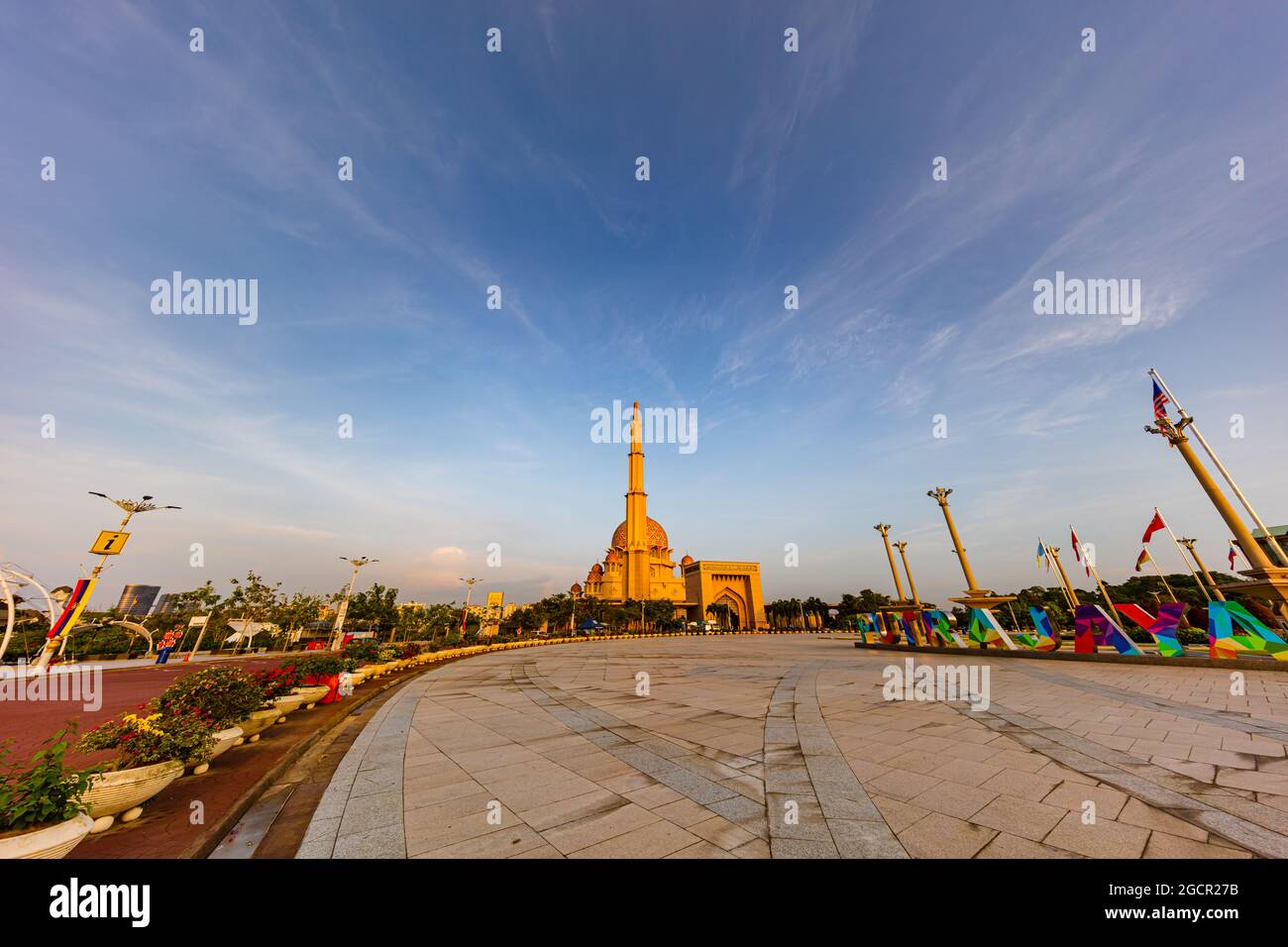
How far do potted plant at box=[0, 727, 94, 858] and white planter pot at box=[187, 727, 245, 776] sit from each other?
8.42 ft

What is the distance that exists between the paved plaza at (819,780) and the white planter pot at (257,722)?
166cm

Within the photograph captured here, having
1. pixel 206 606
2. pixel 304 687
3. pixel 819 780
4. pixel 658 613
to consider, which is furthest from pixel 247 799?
pixel 658 613

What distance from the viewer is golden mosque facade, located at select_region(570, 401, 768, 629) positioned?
248ft

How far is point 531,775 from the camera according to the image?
18.5ft

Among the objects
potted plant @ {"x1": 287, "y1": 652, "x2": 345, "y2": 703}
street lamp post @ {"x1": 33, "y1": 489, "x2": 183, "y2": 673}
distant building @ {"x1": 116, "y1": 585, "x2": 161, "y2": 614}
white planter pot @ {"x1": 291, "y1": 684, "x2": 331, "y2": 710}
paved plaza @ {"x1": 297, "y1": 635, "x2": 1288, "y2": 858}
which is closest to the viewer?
paved plaza @ {"x1": 297, "y1": 635, "x2": 1288, "y2": 858}

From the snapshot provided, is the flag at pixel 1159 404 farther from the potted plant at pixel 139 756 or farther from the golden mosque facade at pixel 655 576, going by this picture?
the golden mosque facade at pixel 655 576

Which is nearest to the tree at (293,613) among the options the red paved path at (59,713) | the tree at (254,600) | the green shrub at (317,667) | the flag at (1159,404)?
the tree at (254,600)

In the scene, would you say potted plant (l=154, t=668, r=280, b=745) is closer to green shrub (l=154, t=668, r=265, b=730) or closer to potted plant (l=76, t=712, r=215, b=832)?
green shrub (l=154, t=668, r=265, b=730)

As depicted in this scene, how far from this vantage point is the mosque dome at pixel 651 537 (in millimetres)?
79537

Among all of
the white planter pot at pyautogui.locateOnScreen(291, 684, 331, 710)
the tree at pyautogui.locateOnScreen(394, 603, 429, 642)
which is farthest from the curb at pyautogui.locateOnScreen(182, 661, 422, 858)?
the tree at pyautogui.locateOnScreen(394, 603, 429, 642)
